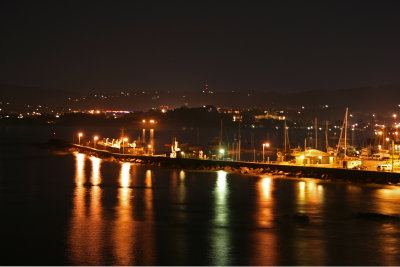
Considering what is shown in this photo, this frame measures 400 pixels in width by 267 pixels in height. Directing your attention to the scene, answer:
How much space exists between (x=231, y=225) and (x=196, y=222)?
0.89 meters

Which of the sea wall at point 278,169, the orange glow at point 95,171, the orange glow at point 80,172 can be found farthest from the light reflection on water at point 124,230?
the sea wall at point 278,169

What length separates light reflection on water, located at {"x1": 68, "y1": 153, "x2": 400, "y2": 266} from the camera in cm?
907

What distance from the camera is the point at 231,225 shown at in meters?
11.8

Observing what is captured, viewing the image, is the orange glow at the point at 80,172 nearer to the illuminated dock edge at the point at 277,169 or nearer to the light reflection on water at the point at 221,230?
the illuminated dock edge at the point at 277,169

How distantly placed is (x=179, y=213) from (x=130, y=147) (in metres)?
20.7

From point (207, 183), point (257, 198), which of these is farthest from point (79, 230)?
point (207, 183)

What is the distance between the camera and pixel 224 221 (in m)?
12.2

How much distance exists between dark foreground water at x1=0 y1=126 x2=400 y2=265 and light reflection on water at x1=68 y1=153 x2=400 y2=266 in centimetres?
2

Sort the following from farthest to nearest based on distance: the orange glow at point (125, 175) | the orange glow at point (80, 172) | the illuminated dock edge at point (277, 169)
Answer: the orange glow at point (80, 172), the orange glow at point (125, 175), the illuminated dock edge at point (277, 169)

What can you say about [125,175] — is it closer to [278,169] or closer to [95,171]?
[95,171]

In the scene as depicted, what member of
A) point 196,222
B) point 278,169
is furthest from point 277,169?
point 196,222

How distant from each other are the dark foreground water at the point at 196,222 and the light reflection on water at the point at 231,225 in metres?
0.02

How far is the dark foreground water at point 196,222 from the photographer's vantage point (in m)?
9.08

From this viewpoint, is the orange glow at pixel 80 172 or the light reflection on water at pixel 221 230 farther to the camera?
the orange glow at pixel 80 172
